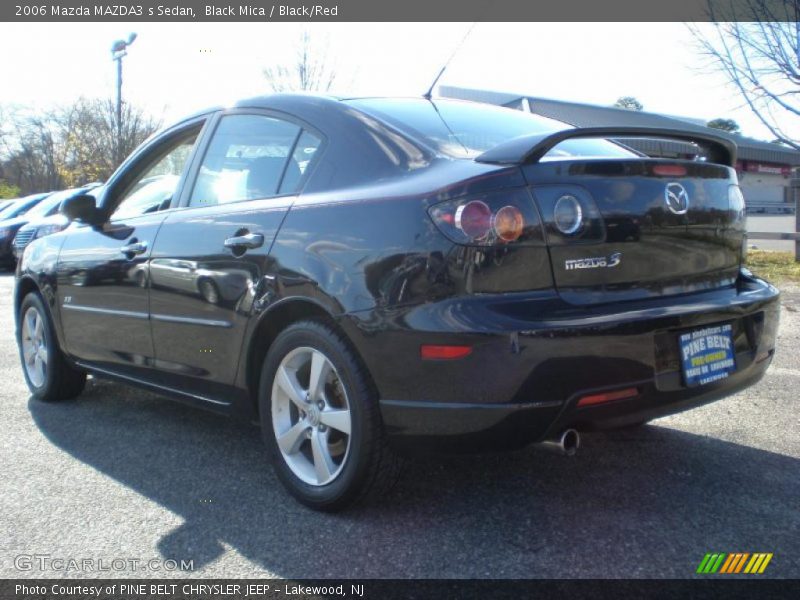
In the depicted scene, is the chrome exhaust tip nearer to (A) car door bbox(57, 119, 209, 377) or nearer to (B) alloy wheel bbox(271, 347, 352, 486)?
(B) alloy wheel bbox(271, 347, 352, 486)

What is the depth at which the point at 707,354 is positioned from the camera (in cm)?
277

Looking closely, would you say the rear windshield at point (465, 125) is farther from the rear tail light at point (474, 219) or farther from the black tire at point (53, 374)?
the black tire at point (53, 374)

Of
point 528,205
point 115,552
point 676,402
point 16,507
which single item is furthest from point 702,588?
point 16,507

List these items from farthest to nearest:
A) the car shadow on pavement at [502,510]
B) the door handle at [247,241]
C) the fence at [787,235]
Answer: the fence at [787,235] < the door handle at [247,241] < the car shadow on pavement at [502,510]

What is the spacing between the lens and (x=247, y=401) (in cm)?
327

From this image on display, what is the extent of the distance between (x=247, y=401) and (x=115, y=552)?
0.80 m

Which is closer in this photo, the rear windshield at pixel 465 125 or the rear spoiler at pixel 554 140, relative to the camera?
the rear spoiler at pixel 554 140

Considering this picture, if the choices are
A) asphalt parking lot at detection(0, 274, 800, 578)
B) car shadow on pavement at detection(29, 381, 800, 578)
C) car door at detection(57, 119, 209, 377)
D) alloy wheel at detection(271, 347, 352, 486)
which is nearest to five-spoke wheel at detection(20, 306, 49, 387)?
car door at detection(57, 119, 209, 377)

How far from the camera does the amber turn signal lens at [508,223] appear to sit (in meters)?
2.50

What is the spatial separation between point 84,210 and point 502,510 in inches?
111

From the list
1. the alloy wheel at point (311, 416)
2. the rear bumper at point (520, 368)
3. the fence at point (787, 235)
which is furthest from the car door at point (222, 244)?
the fence at point (787, 235)

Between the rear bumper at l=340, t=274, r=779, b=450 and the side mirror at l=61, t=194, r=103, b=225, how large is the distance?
229cm

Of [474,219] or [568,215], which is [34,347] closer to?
[474,219]

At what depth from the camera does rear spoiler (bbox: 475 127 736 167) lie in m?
2.61
